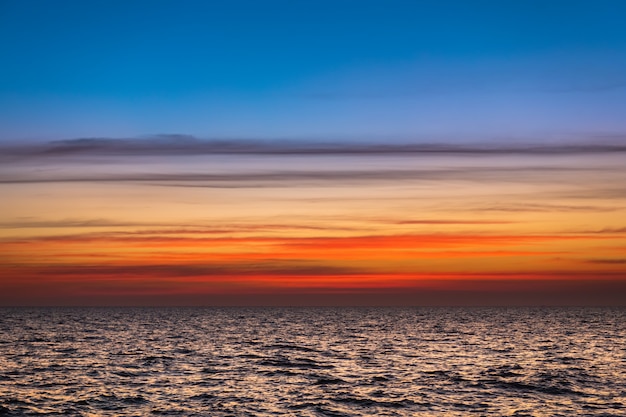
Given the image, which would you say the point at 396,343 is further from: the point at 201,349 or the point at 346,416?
the point at 346,416

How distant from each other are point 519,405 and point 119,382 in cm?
2759

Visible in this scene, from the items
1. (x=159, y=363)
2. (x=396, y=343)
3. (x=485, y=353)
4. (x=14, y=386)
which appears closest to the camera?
(x=14, y=386)

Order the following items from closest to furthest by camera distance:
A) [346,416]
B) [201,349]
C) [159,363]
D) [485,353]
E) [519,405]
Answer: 1. [346,416]
2. [519,405]
3. [159,363]
4. [485,353]
5. [201,349]

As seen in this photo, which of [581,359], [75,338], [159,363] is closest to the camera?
[159,363]

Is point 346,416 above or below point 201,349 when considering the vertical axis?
above

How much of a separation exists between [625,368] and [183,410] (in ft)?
129

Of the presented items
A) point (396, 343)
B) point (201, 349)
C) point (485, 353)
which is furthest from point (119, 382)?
point (396, 343)

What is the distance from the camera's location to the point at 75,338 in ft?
314

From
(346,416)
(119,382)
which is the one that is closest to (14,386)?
(119,382)

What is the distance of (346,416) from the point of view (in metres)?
37.7

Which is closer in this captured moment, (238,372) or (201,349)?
(238,372)

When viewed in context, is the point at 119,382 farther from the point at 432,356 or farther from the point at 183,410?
the point at 432,356

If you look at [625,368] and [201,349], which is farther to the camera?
[201,349]

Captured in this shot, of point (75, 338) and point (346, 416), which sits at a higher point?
point (346, 416)
